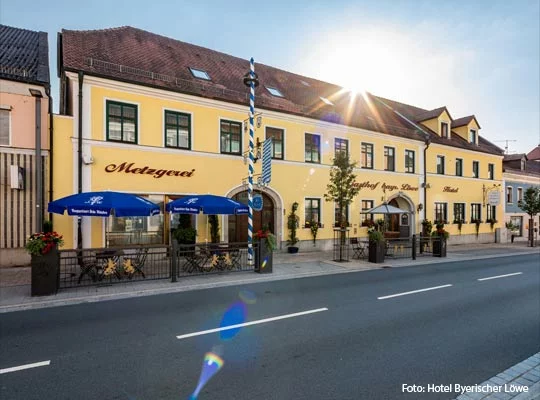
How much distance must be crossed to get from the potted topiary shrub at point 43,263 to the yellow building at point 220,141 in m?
4.85

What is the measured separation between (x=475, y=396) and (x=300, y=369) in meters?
2.05

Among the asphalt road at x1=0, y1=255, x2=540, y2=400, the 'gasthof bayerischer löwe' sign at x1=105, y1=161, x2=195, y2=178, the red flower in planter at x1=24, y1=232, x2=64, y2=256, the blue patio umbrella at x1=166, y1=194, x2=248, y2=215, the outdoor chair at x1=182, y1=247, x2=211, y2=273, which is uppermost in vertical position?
the 'gasthof bayerischer löwe' sign at x1=105, y1=161, x2=195, y2=178

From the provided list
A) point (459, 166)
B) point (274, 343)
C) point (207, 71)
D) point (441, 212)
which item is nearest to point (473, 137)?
point (459, 166)

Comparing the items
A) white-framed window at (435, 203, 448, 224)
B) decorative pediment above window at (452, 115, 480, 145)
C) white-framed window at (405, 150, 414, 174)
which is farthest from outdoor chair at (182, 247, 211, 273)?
decorative pediment above window at (452, 115, 480, 145)

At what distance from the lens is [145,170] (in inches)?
557

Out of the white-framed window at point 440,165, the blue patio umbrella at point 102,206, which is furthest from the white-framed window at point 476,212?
the blue patio umbrella at point 102,206

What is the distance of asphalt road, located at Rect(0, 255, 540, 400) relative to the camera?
391cm

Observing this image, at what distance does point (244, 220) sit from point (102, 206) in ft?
27.6

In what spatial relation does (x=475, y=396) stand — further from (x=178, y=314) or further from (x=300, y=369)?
(x=178, y=314)

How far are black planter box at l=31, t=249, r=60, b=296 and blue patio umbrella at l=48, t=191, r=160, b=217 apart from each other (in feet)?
5.50

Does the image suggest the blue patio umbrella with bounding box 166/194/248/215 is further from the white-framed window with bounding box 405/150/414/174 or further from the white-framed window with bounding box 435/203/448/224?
the white-framed window with bounding box 435/203/448/224

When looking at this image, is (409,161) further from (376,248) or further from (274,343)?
(274,343)

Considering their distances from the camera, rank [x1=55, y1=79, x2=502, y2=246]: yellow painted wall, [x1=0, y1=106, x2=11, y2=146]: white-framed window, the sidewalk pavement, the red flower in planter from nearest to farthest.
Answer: the sidewalk pavement
the red flower in planter
[x1=0, y1=106, x2=11, y2=146]: white-framed window
[x1=55, y1=79, x2=502, y2=246]: yellow painted wall

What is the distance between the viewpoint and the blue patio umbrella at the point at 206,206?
12.0 metres
